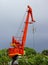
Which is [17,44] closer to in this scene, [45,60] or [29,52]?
[45,60]

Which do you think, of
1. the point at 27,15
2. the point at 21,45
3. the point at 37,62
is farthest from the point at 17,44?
the point at 37,62

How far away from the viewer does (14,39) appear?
70.8 metres

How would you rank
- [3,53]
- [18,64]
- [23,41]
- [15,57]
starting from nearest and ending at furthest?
[15,57]
[23,41]
[18,64]
[3,53]

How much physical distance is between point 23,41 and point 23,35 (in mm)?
1167

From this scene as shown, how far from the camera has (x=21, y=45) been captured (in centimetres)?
7256

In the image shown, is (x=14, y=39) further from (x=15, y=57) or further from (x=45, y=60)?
(x=45, y=60)

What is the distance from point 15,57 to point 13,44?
7.91 ft

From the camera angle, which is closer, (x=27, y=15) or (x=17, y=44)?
(x=17, y=44)

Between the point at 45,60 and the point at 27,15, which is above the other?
the point at 27,15

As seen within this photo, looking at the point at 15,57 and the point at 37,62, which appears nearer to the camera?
the point at 15,57

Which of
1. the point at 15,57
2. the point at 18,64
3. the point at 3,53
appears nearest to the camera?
the point at 15,57

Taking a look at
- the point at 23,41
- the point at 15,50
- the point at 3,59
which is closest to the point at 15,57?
the point at 15,50

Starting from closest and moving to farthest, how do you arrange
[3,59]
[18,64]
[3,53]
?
[18,64] < [3,59] < [3,53]

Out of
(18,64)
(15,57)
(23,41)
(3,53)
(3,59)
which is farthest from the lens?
(3,53)
